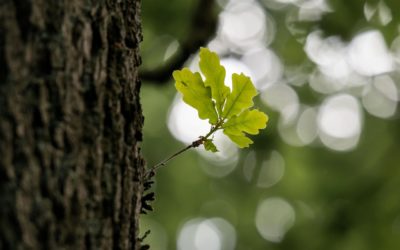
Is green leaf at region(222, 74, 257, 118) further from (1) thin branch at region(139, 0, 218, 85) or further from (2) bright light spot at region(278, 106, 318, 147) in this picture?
(2) bright light spot at region(278, 106, 318, 147)

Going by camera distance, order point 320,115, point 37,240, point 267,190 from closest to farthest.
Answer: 1. point 37,240
2. point 267,190
3. point 320,115

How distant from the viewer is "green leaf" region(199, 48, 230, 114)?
4.35ft

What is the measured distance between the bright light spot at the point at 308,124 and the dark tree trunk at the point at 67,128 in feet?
32.8

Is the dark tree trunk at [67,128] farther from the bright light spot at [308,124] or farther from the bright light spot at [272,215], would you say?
the bright light spot at [308,124]

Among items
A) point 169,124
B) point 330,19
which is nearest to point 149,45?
point 330,19

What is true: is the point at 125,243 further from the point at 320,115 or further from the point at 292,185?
the point at 320,115

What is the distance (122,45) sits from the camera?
126cm

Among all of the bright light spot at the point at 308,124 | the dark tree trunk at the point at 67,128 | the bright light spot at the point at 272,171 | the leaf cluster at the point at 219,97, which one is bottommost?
the dark tree trunk at the point at 67,128

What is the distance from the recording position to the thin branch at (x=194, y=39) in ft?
13.6

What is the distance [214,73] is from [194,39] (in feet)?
9.27

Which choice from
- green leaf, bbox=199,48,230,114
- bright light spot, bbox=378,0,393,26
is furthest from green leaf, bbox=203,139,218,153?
bright light spot, bbox=378,0,393,26

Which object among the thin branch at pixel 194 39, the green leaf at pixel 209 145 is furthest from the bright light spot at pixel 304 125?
the green leaf at pixel 209 145

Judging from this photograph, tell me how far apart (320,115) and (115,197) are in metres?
10.1

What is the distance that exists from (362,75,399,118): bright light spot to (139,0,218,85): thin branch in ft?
18.3
